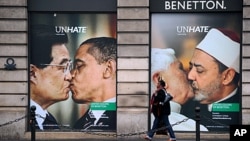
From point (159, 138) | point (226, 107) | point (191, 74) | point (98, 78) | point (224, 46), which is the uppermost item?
point (224, 46)

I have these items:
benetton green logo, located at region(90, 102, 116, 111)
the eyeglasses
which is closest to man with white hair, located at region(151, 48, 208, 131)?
benetton green logo, located at region(90, 102, 116, 111)

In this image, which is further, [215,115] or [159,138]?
[215,115]

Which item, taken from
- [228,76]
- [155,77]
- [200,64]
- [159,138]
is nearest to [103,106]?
[155,77]

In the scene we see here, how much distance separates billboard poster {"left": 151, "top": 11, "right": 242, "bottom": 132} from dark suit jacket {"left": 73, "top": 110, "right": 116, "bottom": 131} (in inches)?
66.7

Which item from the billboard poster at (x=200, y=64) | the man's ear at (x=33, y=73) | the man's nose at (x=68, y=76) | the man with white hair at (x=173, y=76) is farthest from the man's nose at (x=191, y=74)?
the man's ear at (x=33, y=73)

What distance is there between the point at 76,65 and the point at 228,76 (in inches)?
191

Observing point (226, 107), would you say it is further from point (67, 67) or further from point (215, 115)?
point (67, 67)

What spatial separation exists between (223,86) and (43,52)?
5.86 metres

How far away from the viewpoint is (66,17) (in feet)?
48.8

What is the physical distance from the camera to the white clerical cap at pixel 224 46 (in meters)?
14.5

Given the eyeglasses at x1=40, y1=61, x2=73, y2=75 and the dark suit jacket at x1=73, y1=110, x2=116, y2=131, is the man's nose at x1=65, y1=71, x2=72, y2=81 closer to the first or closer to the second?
the eyeglasses at x1=40, y1=61, x2=73, y2=75

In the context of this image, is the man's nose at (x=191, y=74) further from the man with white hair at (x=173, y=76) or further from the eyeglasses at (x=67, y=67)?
the eyeglasses at (x=67, y=67)

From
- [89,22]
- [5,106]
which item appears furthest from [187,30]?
[5,106]

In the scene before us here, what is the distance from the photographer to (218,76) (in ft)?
47.8
